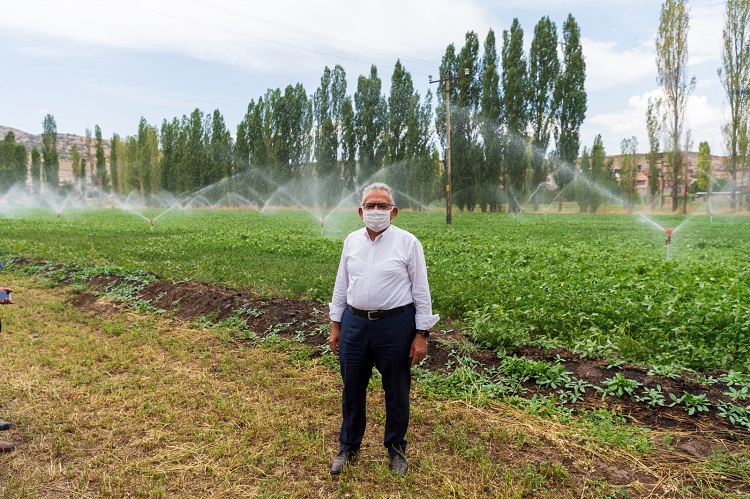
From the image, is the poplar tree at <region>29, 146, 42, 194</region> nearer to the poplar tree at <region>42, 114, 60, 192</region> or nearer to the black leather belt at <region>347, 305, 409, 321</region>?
the poplar tree at <region>42, 114, 60, 192</region>

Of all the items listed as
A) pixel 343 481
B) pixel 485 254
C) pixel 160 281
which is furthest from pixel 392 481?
pixel 485 254

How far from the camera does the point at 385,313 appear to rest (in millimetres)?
3262

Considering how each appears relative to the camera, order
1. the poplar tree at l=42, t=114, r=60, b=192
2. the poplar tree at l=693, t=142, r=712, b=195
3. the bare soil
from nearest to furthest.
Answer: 1. the bare soil
2. the poplar tree at l=693, t=142, r=712, b=195
3. the poplar tree at l=42, t=114, r=60, b=192

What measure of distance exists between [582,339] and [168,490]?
4.26m

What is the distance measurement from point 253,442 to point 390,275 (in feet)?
5.47

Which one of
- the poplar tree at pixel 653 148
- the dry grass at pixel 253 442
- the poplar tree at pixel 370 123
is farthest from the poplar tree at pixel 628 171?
the dry grass at pixel 253 442

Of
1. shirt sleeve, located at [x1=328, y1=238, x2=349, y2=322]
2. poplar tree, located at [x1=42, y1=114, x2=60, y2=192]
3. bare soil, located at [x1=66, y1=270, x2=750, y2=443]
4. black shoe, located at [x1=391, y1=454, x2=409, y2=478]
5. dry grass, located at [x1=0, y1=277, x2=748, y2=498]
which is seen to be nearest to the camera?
dry grass, located at [x1=0, y1=277, x2=748, y2=498]

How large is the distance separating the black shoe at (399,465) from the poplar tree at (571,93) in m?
41.1

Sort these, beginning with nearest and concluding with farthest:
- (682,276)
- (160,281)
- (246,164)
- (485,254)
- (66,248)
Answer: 1. (682,276)
2. (160,281)
3. (485,254)
4. (66,248)
5. (246,164)

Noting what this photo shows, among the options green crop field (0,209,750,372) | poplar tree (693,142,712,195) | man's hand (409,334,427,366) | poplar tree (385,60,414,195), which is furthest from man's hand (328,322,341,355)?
poplar tree (693,142,712,195)

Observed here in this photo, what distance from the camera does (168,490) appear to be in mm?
3211

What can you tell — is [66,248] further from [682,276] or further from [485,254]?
[682,276]

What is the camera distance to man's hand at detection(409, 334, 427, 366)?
3.25 metres

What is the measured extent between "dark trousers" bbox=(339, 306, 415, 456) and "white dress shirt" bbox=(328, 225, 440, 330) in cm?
10
